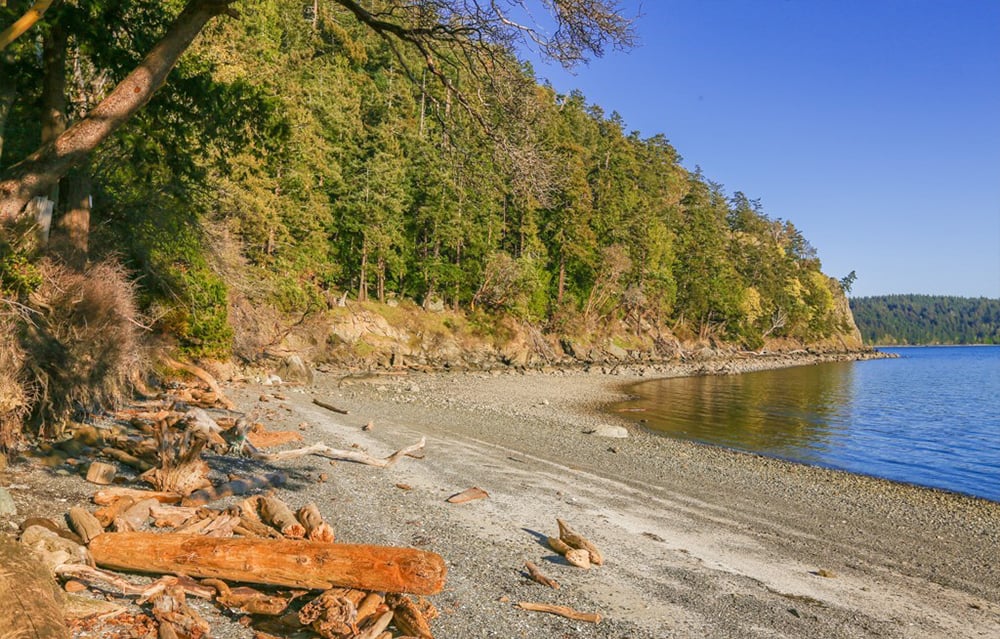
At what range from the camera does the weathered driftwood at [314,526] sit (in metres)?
5.75

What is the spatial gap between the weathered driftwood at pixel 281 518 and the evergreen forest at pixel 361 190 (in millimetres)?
4005

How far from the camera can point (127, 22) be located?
9.20 m

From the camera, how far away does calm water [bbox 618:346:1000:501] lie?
1770 cm

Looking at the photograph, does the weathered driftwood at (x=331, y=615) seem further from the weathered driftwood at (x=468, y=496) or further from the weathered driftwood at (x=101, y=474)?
the weathered driftwood at (x=468, y=496)

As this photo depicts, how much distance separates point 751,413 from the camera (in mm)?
27812

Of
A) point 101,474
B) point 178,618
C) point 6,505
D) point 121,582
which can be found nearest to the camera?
point 178,618

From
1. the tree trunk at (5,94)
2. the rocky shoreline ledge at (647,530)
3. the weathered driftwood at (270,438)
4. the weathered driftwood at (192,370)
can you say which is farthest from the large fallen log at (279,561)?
the weathered driftwood at (192,370)

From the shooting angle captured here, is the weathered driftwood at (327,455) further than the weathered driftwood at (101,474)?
Yes

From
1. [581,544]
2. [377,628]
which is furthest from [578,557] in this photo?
[377,628]

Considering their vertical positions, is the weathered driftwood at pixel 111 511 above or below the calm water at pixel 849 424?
above

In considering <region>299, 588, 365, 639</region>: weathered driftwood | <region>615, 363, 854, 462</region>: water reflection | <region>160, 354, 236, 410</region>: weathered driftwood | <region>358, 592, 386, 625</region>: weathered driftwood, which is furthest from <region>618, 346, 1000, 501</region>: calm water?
<region>299, 588, 365, 639</region>: weathered driftwood

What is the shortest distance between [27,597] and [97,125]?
14.8 ft

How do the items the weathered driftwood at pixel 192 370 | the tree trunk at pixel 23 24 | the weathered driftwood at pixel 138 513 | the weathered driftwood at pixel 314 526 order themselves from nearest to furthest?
the tree trunk at pixel 23 24 → the weathered driftwood at pixel 138 513 → the weathered driftwood at pixel 314 526 → the weathered driftwood at pixel 192 370

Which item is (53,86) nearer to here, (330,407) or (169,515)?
(169,515)
